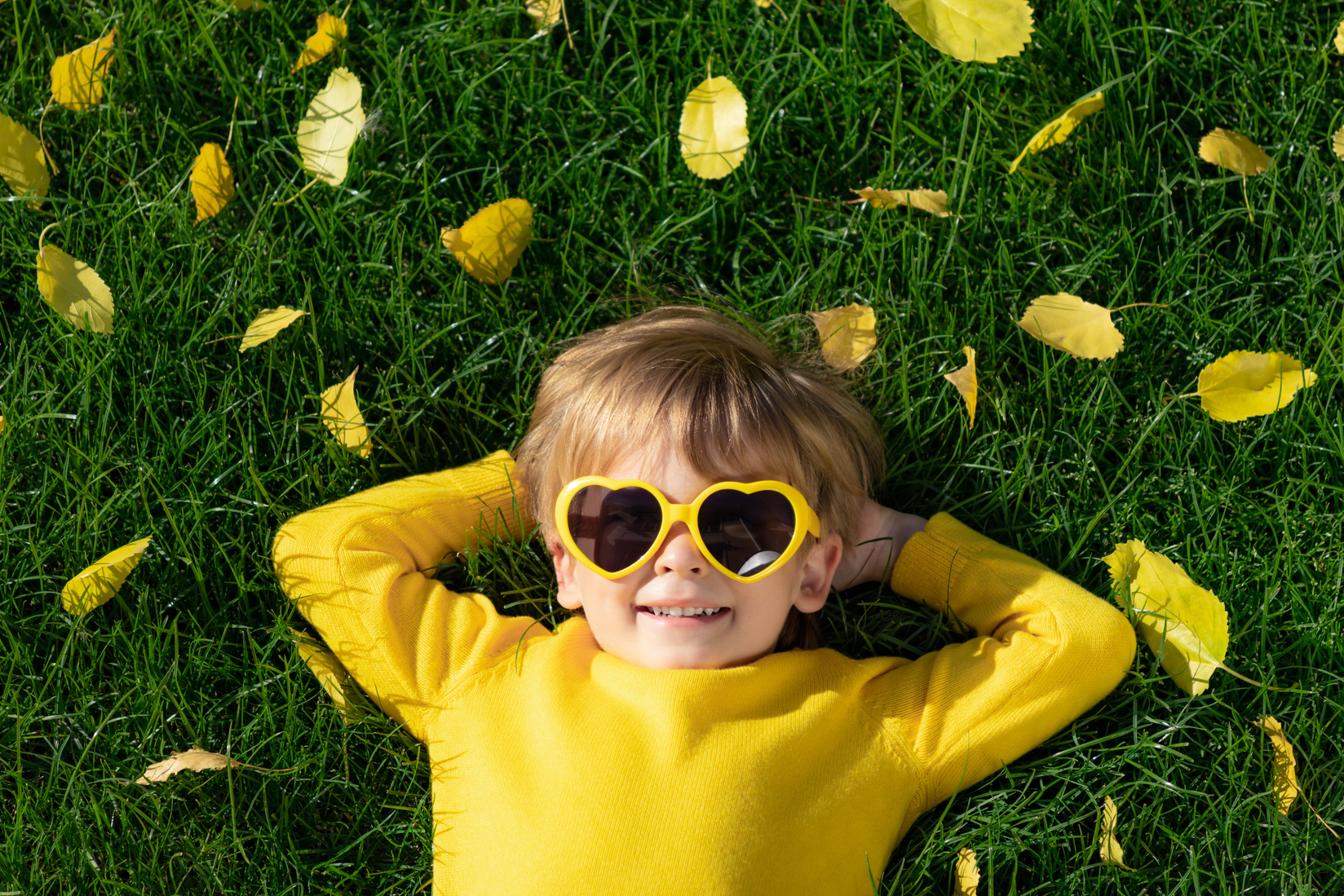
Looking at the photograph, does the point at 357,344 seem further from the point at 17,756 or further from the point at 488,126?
the point at 17,756

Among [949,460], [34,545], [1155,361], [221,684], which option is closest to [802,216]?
[949,460]

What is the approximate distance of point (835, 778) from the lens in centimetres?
212

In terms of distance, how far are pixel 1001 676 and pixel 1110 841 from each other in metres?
0.43

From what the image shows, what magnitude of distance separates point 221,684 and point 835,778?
1316mm

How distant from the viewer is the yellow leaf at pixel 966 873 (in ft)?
7.32

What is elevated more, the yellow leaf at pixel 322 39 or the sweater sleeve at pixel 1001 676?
the yellow leaf at pixel 322 39

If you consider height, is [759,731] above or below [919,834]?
above

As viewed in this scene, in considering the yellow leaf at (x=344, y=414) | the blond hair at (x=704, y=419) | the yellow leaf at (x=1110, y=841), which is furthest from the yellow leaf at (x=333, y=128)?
the yellow leaf at (x=1110, y=841)

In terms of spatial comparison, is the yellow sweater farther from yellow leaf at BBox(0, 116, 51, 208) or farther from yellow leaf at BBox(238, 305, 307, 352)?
yellow leaf at BBox(0, 116, 51, 208)

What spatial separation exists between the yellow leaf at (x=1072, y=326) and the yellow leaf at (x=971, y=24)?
566mm

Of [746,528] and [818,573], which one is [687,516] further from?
[818,573]

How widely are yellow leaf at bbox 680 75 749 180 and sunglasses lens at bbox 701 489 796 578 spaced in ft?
2.96

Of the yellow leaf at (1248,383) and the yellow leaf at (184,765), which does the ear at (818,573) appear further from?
the yellow leaf at (184,765)

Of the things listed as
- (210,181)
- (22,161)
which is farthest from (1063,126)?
(22,161)
